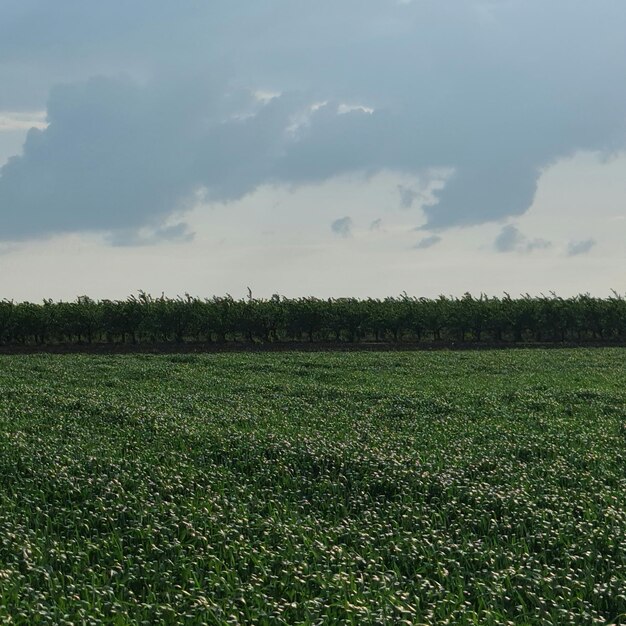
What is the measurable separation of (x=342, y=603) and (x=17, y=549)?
13.8 ft

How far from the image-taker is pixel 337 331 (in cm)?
6075

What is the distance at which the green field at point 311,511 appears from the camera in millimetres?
7934

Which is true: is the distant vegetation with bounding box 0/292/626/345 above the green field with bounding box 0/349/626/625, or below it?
above

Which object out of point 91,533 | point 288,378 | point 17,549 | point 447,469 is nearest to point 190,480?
point 91,533

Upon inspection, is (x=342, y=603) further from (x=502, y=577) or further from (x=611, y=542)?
(x=611, y=542)

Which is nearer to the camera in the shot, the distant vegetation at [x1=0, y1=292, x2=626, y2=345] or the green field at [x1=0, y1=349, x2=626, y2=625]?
the green field at [x1=0, y1=349, x2=626, y2=625]

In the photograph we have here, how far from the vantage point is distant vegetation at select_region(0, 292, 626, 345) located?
57.0 metres

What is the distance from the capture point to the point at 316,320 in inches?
2345

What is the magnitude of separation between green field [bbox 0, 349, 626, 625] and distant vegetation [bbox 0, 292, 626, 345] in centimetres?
3587

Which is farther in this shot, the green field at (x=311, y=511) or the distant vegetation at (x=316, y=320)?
the distant vegetation at (x=316, y=320)

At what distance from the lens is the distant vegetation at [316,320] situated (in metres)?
57.0

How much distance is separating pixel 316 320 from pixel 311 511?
48.5 m

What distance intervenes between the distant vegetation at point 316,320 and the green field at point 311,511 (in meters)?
35.9

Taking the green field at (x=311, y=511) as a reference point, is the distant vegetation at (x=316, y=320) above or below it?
above
